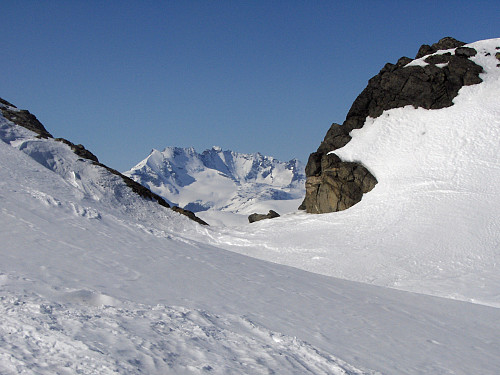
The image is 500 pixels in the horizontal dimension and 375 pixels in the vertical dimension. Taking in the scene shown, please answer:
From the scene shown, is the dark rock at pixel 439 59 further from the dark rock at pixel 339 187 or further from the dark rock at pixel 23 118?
the dark rock at pixel 23 118

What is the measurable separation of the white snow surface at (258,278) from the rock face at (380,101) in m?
2.92

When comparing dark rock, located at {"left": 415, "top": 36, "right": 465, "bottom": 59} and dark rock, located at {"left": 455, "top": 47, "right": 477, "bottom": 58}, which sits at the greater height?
dark rock, located at {"left": 415, "top": 36, "right": 465, "bottom": 59}

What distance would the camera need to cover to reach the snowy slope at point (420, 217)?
22.8 meters

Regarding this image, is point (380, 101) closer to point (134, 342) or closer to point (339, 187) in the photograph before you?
point (339, 187)

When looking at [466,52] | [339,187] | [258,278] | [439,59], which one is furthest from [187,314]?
[466,52]

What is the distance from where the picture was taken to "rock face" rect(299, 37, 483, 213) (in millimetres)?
37188

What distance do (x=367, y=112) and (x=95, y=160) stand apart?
2641 cm

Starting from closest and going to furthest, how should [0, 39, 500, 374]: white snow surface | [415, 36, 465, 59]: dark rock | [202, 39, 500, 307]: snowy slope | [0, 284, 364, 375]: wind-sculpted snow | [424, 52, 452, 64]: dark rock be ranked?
1. [0, 284, 364, 375]: wind-sculpted snow
2. [0, 39, 500, 374]: white snow surface
3. [202, 39, 500, 307]: snowy slope
4. [424, 52, 452, 64]: dark rock
5. [415, 36, 465, 59]: dark rock

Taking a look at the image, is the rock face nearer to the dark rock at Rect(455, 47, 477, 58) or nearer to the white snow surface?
A: the dark rock at Rect(455, 47, 477, 58)

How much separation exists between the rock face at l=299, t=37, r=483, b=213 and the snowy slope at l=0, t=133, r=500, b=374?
2043 centimetres

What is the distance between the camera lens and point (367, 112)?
43188 mm

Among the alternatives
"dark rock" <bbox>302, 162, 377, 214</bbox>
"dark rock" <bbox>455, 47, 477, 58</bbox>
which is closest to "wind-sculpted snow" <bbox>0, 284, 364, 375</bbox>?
"dark rock" <bbox>302, 162, 377, 214</bbox>

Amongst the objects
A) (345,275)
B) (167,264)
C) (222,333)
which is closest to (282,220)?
(345,275)

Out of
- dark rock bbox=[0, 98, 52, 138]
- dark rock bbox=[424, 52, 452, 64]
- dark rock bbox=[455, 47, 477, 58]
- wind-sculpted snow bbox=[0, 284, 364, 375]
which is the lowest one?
wind-sculpted snow bbox=[0, 284, 364, 375]
